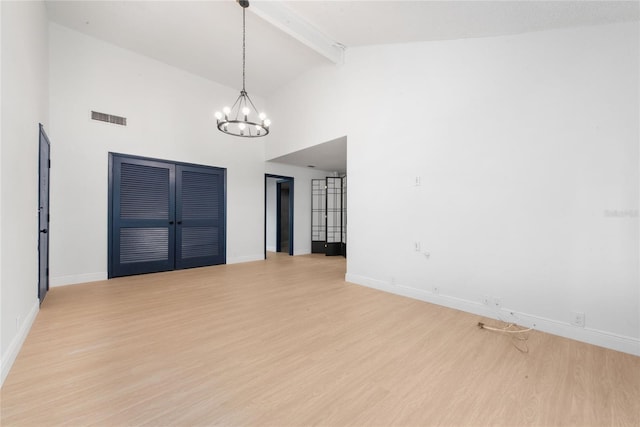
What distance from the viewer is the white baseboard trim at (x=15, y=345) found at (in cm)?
201

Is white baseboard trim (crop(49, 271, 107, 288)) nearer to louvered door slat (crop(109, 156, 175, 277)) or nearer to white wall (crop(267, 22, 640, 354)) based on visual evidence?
louvered door slat (crop(109, 156, 175, 277))

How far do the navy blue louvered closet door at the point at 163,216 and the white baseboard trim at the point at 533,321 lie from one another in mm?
4311

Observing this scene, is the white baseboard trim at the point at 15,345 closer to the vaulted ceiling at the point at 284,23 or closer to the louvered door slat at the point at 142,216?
the louvered door slat at the point at 142,216

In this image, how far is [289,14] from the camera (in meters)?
4.00

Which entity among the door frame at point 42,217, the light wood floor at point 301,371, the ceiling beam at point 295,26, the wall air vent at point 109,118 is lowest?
the light wood floor at point 301,371

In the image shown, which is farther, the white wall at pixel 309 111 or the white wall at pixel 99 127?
the white wall at pixel 309 111

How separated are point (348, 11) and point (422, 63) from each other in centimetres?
125

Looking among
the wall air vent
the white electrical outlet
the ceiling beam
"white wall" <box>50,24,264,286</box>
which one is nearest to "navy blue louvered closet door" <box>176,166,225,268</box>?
"white wall" <box>50,24,264,286</box>

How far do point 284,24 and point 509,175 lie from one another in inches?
145

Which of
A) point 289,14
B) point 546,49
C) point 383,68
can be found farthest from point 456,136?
point 289,14

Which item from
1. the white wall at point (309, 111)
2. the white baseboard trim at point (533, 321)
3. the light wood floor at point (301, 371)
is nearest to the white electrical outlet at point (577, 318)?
the white baseboard trim at point (533, 321)

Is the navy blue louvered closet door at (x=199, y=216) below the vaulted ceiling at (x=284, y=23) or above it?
below

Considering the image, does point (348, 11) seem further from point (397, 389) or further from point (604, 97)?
point (397, 389)

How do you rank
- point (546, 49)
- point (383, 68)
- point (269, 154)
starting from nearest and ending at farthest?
point (546, 49) → point (383, 68) → point (269, 154)
